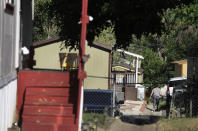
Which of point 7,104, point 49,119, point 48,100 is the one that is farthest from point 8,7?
point 49,119

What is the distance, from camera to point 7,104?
34.4ft

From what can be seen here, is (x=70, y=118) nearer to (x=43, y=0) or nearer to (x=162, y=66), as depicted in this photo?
(x=43, y=0)

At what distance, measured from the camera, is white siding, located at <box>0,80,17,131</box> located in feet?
32.2

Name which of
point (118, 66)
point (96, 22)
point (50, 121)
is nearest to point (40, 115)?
point (50, 121)

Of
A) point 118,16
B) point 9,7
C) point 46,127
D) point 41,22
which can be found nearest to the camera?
point 46,127

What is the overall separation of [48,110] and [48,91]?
740 mm

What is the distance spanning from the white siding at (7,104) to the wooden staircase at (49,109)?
29 cm

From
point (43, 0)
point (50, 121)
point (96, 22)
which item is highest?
point (43, 0)

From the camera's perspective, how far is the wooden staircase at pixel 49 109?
1060 cm

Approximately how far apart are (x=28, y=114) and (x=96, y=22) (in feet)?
28.6

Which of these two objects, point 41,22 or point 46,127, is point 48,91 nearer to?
point 46,127

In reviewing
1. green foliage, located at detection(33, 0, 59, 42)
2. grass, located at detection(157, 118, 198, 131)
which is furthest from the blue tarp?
green foliage, located at detection(33, 0, 59, 42)

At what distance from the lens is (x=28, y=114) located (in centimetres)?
1078

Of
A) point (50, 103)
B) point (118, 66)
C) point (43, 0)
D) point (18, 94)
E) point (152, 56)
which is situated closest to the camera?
point (50, 103)
